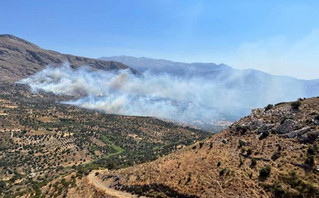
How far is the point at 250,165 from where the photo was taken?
43.5 meters

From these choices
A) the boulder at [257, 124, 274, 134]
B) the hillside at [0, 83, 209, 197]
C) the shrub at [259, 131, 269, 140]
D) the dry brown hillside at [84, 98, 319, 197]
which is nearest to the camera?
the dry brown hillside at [84, 98, 319, 197]

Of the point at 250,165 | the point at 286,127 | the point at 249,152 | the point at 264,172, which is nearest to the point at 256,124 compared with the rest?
the point at 286,127

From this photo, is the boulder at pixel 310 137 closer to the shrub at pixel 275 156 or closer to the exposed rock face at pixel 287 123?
the exposed rock face at pixel 287 123

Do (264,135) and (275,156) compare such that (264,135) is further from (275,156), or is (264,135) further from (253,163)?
(253,163)

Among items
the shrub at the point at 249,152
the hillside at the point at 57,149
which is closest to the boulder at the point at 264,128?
the shrub at the point at 249,152

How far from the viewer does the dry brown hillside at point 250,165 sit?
37.5 metres

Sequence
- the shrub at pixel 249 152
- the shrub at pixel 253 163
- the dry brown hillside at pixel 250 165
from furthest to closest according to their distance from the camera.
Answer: the shrub at pixel 249 152, the shrub at pixel 253 163, the dry brown hillside at pixel 250 165

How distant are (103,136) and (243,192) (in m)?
154

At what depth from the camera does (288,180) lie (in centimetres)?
3691

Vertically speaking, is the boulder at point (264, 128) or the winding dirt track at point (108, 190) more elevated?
the boulder at point (264, 128)

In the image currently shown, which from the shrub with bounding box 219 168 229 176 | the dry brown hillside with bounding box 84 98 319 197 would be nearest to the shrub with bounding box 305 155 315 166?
the dry brown hillside with bounding box 84 98 319 197

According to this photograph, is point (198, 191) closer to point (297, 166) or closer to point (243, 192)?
point (243, 192)

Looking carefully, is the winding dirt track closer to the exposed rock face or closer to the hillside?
the hillside

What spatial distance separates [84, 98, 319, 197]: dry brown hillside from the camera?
1478 inches
